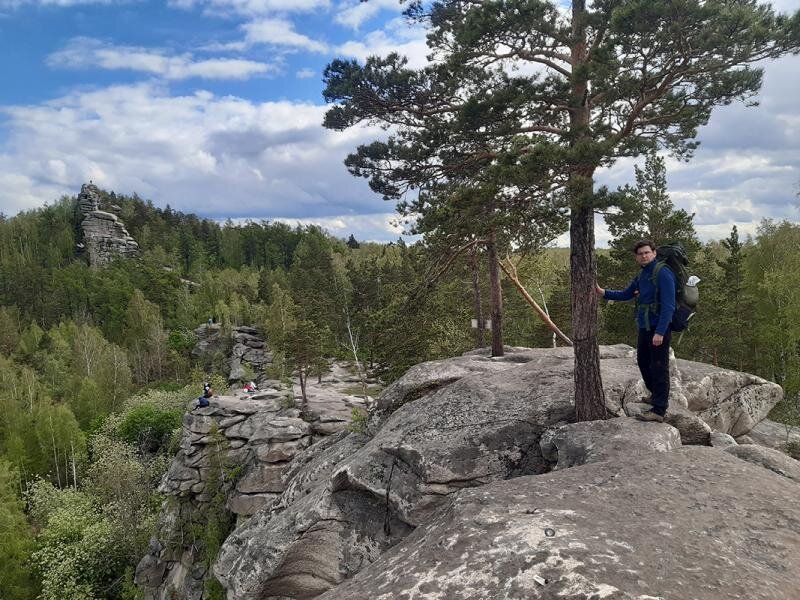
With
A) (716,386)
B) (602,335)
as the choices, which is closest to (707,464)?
(716,386)

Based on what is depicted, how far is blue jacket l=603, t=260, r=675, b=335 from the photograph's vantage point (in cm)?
740

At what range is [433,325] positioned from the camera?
2717cm

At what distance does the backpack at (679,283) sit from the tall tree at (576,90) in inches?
54.4

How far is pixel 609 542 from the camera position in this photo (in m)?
4.04

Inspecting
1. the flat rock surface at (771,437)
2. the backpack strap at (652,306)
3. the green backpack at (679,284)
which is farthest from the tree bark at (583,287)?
the flat rock surface at (771,437)

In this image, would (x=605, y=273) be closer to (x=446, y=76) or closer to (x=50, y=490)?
(x=446, y=76)

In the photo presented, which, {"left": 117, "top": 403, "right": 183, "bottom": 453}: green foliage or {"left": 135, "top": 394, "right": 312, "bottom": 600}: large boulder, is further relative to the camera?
{"left": 117, "top": 403, "right": 183, "bottom": 453}: green foliage

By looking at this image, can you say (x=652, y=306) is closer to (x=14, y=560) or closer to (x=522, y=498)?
(x=522, y=498)

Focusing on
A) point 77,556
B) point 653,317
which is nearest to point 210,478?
point 77,556

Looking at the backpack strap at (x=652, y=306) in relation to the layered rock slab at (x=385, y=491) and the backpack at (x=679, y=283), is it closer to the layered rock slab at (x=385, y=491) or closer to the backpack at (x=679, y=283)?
the backpack at (x=679, y=283)

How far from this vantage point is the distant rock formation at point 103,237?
124 meters

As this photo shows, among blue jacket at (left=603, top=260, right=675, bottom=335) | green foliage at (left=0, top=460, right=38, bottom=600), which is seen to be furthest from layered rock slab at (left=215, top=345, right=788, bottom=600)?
green foliage at (left=0, top=460, right=38, bottom=600)

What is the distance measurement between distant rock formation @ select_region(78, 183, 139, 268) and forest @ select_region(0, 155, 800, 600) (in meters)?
25.4

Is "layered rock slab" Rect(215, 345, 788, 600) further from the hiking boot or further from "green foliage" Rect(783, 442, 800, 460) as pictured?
"green foliage" Rect(783, 442, 800, 460)
